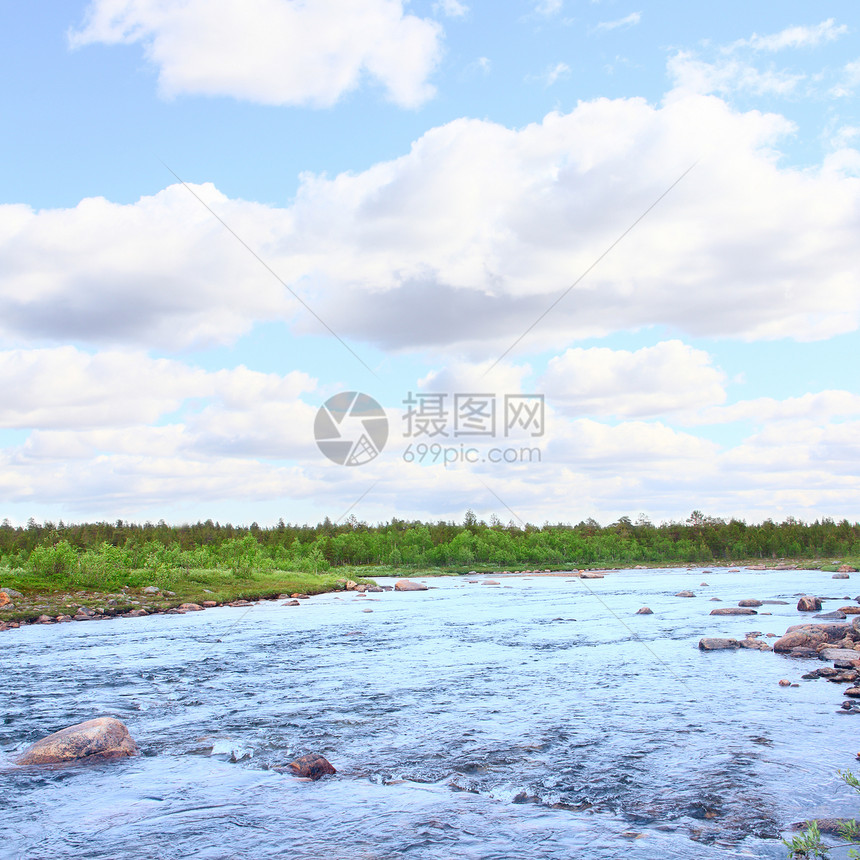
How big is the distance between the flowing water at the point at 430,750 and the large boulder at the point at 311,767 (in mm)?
251

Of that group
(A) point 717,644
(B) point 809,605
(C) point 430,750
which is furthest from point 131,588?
(B) point 809,605

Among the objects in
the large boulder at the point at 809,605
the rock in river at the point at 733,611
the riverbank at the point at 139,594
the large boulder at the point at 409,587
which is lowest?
the large boulder at the point at 409,587

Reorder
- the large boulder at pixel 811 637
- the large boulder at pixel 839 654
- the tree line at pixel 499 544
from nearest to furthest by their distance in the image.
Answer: the large boulder at pixel 839 654 < the large boulder at pixel 811 637 < the tree line at pixel 499 544

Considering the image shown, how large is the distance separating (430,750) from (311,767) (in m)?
2.49

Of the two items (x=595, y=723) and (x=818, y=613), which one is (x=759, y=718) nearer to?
(x=595, y=723)

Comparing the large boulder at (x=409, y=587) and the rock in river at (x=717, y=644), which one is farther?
the large boulder at (x=409, y=587)

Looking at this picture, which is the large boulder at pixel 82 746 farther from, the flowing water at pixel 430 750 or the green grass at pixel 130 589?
the green grass at pixel 130 589

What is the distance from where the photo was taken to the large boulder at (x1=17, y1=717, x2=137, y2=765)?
13.3m

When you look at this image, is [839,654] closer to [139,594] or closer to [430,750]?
[430,750]

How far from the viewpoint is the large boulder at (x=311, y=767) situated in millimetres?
12141

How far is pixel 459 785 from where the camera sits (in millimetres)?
11469

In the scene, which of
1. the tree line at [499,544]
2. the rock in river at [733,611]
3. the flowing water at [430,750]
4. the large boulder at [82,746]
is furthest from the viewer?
the tree line at [499,544]

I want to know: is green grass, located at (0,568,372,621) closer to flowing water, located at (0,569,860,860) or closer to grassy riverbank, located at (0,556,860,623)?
grassy riverbank, located at (0,556,860,623)

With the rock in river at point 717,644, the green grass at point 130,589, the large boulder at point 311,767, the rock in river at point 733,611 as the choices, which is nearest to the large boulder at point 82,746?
the large boulder at point 311,767
